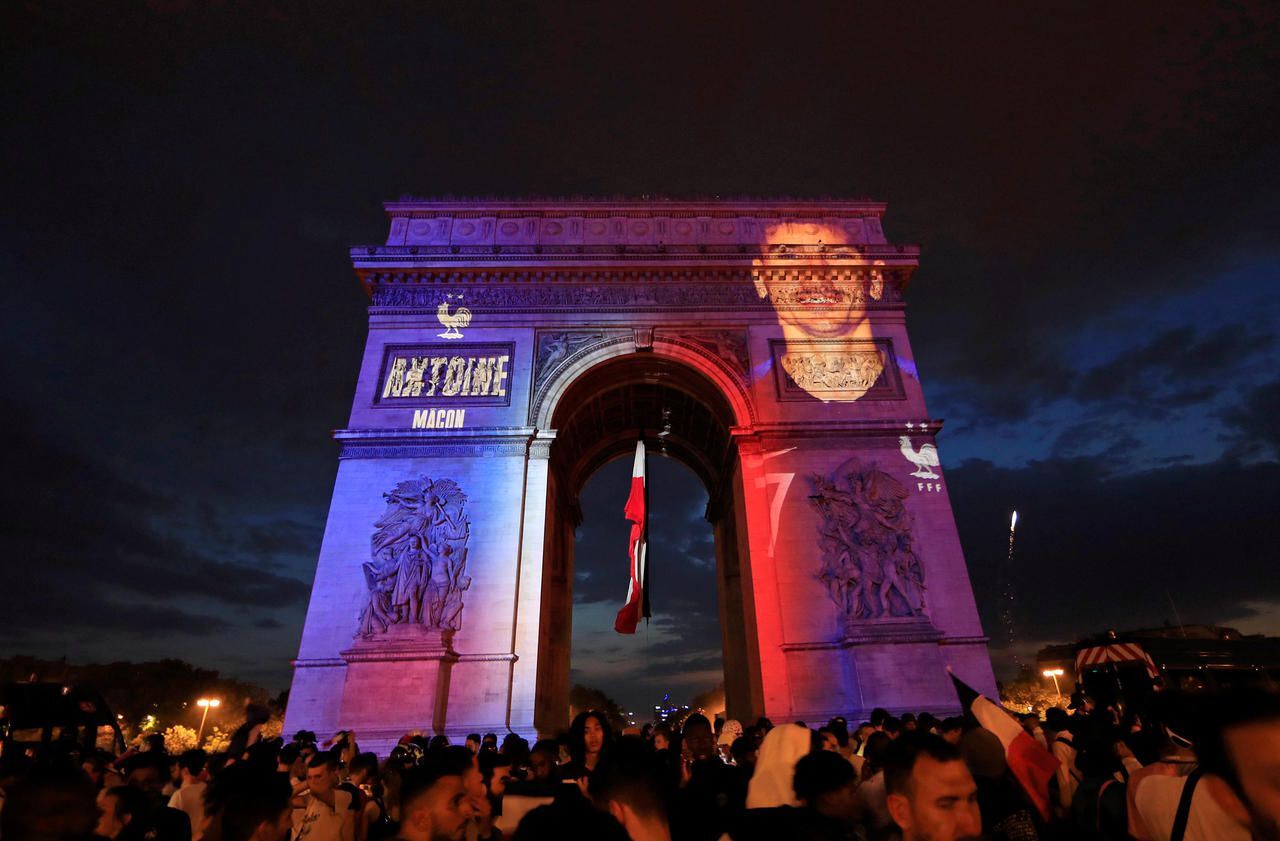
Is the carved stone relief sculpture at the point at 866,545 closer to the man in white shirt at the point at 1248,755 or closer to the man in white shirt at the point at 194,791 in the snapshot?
the man in white shirt at the point at 194,791

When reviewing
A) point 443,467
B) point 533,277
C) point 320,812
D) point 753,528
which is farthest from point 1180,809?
point 533,277

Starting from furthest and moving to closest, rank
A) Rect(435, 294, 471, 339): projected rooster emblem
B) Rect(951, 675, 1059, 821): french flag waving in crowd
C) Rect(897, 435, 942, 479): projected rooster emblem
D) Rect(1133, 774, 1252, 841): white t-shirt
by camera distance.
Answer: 1. Rect(435, 294, 471, 339): projected rooster emblem
2. Rect(897, 435, 942, 479): projected rooster emblem
3. Rect(951, 675, 1059, 821): french flag waving in crowd
4. Rect(1133, 774, 1252, 841): white t-shirt

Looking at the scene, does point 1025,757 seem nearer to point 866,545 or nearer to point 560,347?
point 866,545

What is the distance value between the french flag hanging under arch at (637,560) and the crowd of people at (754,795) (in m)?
11.1

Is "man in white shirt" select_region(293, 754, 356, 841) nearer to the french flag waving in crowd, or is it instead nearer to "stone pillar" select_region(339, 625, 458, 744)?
the french flag waving in crowd

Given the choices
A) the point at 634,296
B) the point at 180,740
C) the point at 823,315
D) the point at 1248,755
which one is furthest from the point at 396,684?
the point at 180,740

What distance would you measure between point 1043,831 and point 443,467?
15.5 meters

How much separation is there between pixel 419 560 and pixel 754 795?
13.5 metres

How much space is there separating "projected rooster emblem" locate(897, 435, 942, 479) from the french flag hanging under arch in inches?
300

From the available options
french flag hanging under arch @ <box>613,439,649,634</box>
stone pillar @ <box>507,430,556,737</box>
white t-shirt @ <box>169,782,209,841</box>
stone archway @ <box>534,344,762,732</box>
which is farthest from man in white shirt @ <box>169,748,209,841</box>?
french flag hanging under arch @ <box>613,439,649,634</box>

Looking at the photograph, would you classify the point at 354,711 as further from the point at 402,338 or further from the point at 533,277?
the point at 533,277

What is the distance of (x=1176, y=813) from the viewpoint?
253cm

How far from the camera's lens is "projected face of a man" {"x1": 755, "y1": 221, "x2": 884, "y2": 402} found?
18.6 meters

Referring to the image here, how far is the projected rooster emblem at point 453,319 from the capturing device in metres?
18.9
